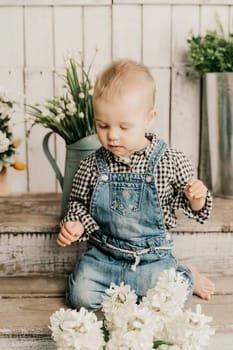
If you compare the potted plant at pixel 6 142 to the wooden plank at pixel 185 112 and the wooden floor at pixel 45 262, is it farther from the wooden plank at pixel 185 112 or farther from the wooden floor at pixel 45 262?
the wooden plank at pixel 185 112

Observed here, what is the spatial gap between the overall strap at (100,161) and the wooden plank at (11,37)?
2.87 feet

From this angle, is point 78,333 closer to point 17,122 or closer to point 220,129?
point 220,129

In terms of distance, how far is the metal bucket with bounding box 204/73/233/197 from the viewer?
213 cm

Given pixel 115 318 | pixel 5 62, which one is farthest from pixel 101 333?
pixel 5 62

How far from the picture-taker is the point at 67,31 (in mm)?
2326

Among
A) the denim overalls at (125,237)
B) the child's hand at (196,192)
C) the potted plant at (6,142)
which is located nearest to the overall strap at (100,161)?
the denim overalls at (125,237)

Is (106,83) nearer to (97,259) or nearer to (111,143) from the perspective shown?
(111,143)

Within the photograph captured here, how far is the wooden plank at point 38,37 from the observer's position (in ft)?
7.57

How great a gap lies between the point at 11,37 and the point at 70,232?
43.4 inches

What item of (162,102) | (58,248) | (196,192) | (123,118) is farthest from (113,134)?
(162,102)

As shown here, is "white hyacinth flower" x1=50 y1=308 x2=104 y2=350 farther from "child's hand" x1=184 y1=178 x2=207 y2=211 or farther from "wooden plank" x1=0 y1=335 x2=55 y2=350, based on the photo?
"child's hand" x1=184 y1=178 x2=207 y2=211

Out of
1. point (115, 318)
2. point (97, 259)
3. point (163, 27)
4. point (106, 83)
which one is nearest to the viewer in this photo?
point (115, 318)

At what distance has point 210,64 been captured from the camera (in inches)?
86.0

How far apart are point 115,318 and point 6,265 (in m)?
0.82
